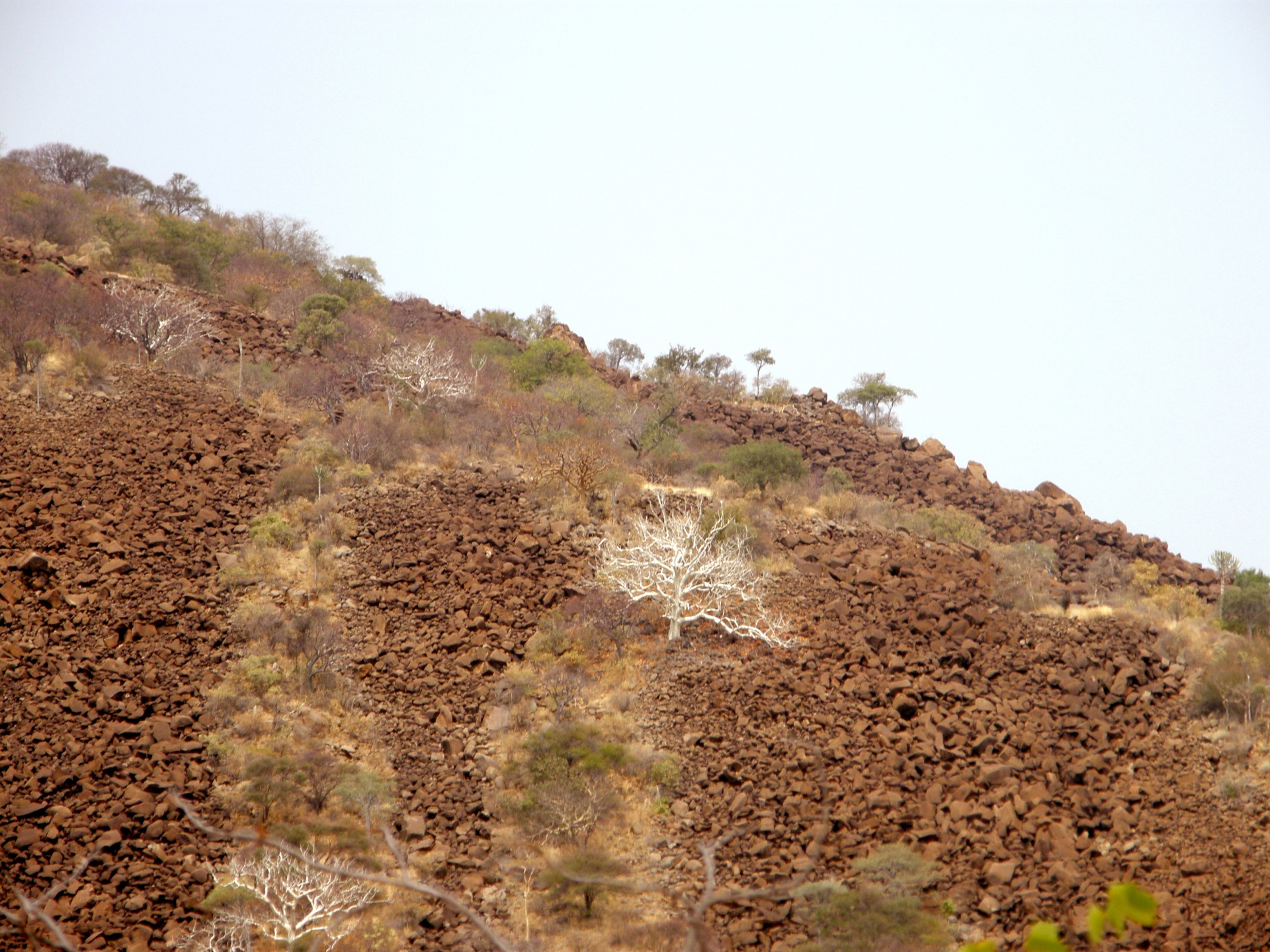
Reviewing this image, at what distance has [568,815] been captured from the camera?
14.1 m

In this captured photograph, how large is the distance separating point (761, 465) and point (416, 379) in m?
9.97

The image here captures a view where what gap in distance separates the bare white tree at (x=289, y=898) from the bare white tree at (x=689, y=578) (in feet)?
25.0

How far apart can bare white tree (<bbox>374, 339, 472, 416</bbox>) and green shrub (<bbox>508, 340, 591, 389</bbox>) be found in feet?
13.0

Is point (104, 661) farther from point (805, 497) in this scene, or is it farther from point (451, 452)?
point (805, 497)

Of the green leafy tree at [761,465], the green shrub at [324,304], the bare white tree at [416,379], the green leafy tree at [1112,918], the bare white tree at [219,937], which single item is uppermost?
the green shrub at [324,304]

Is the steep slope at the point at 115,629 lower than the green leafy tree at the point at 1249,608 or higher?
lower

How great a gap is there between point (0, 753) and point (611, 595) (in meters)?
10.0

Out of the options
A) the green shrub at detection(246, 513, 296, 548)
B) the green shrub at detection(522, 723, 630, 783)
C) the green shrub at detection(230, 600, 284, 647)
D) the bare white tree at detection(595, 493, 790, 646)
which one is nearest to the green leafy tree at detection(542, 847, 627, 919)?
the green shrub at detection(522, 723, 630, 783)

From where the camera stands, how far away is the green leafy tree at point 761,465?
88.3 feet

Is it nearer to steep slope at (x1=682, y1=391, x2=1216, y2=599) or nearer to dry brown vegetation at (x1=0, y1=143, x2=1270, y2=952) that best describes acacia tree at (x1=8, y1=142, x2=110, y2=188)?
dry brown vegetation at (x1=0, y1=143, x2=1270, y2=952)

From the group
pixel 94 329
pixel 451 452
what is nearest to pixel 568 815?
pixel 451 452

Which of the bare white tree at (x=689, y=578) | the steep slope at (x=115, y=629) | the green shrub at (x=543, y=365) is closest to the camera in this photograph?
the steep slope at (x=115, y=629)

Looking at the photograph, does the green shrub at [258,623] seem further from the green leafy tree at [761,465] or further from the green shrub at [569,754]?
the green leafy tree at [761,465]

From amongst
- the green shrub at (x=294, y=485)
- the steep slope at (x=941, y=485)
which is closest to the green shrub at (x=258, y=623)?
the green shrub at (x=294, y=485)
